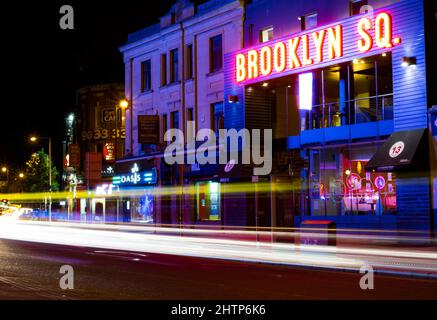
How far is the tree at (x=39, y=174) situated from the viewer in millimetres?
74500

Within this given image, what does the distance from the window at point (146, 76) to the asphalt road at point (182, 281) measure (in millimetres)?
20842

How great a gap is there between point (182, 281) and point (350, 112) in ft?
47.5

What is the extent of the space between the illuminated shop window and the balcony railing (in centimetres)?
798

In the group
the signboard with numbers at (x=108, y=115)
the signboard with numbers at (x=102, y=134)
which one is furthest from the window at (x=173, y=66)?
the signboard with numbers at (x=108, y=115)

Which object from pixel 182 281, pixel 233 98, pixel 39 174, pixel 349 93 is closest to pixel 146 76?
pixel 233 98

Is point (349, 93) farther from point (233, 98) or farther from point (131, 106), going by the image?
point (131, 106)

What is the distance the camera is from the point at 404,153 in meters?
23.4

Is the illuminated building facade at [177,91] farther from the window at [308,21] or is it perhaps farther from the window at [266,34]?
the window at [308,21]

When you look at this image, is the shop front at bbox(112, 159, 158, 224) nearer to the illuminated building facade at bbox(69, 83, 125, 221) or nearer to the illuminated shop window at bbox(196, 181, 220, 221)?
the illuminated shop window at bbox(196, 181, 220, 221)

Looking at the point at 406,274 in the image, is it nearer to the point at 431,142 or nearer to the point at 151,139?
the point at 431,142

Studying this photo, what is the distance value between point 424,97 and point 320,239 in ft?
24.4

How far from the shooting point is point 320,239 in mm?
19469

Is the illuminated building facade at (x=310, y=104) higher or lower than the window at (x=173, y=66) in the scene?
lower
